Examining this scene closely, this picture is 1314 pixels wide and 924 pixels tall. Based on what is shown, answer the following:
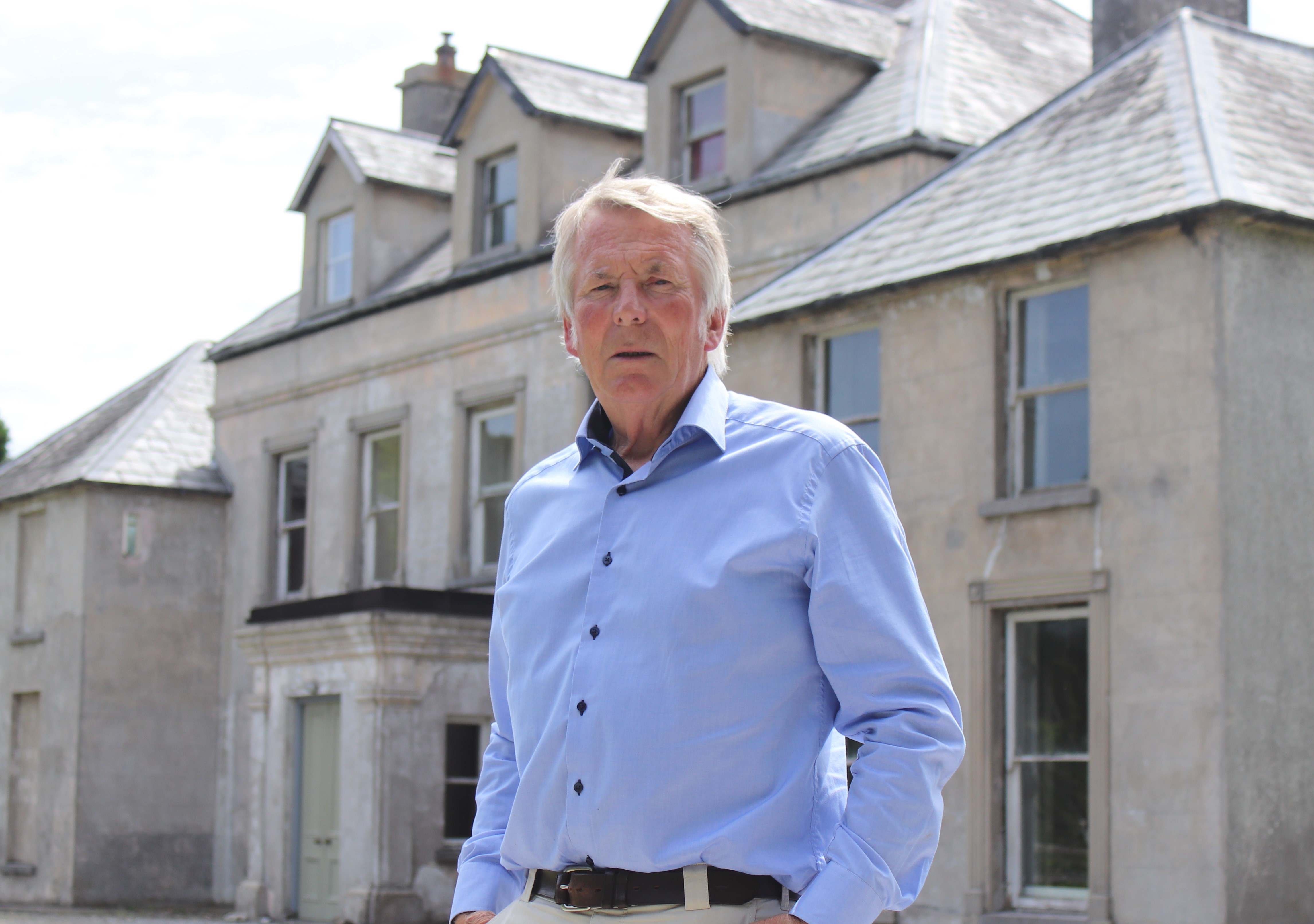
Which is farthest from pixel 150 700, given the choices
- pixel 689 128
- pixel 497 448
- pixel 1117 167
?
pixel 1117 167

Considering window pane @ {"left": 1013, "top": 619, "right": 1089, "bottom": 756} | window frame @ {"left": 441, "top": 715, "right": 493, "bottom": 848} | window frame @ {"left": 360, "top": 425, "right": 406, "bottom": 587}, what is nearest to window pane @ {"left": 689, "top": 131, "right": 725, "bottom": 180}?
window frame @ {"left": 360, "top": 425, "right": 406, "bottom": 587}

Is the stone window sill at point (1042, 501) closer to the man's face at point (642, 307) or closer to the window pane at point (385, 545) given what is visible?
the man's face at point (642, 307)

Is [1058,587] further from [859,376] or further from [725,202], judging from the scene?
[725,202]

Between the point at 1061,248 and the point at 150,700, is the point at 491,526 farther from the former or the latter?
the point at 1061,248

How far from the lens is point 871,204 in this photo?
16.1 meters

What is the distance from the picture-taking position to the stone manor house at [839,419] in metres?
11.9

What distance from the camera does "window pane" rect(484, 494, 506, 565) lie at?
20016mm

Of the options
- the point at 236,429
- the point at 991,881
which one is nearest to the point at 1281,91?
the point at 991,881

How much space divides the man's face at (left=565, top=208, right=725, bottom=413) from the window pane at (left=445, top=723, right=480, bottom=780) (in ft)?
50.1

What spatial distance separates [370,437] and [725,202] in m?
6.67

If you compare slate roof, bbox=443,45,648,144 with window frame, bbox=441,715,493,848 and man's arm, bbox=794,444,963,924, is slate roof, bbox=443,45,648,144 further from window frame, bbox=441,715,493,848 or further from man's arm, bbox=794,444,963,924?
man's arm, bbox=794,444,963,924

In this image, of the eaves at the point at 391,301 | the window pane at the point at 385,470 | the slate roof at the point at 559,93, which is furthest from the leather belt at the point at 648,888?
the window pane at the point at 385,470

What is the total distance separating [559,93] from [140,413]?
8.62 metres

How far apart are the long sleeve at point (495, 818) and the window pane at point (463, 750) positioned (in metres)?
14.8
